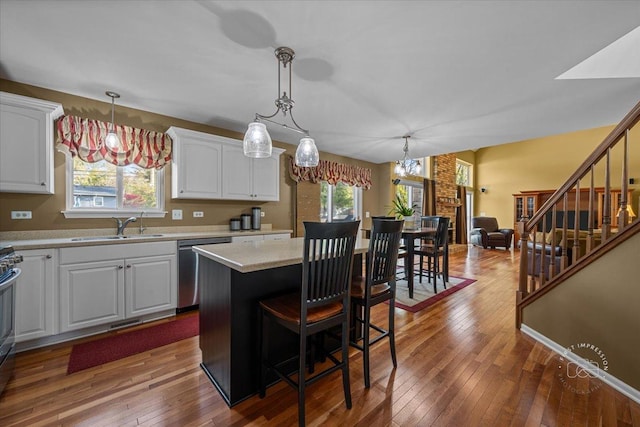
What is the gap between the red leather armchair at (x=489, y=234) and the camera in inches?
311

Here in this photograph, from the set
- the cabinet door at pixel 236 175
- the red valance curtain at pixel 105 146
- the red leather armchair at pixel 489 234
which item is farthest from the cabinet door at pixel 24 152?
the red leather armchair at pixel 489 234

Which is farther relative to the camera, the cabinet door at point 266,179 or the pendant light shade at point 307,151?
the cabinet door at point 266,179

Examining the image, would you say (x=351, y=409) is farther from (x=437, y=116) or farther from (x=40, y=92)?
(x=40, y=92)

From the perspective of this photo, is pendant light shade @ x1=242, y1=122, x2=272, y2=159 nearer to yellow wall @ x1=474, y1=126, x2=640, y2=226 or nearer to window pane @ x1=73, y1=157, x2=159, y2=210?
window pane @ x1=73, y1=157, x2=159, y2=210

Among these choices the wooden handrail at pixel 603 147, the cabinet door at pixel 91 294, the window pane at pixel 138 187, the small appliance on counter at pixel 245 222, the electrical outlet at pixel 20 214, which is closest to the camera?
the wooden handrail at pixel 603 147

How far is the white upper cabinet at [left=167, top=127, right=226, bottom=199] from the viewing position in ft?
10.4

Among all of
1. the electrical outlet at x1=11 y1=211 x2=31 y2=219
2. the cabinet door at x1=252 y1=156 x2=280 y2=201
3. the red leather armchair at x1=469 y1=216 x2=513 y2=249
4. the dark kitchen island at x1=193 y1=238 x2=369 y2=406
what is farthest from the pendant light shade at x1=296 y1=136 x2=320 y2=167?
the red leather armchair at x1=469 y1=216 x2=513 y2=249

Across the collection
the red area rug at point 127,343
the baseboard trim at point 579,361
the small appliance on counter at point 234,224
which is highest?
the small appliance on counter at point 234,224

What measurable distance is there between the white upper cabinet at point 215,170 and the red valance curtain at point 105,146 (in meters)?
0.16

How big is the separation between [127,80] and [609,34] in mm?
3841

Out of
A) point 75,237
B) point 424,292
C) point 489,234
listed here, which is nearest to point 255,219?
point 75,237

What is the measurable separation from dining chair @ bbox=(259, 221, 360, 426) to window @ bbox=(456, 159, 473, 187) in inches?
362

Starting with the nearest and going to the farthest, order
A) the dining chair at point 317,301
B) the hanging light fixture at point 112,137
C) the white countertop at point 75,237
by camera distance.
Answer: the dining chair at point 317,301 → the white countertop at point 75,237 → the hanging light fixture at point 112,137

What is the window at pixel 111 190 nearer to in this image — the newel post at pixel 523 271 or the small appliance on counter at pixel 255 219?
the small appliance on counter at pixel 255 219
